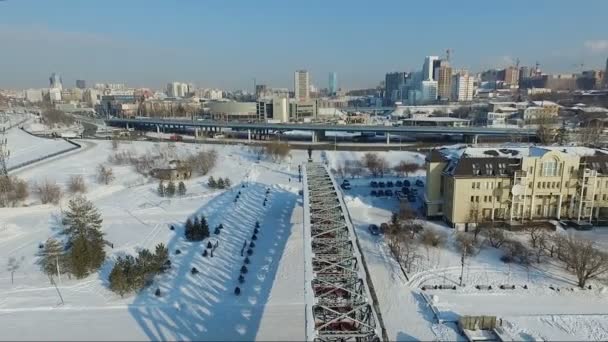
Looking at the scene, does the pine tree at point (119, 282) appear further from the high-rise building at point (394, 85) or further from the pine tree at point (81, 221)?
the high-rise building at point (394, 85)

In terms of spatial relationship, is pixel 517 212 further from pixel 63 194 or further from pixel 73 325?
pixel 63 194

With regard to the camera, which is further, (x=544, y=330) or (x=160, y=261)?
(x=160, y=261)

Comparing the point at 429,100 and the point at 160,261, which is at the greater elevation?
the point at 429,100

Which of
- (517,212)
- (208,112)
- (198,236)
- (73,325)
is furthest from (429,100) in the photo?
(73,325)

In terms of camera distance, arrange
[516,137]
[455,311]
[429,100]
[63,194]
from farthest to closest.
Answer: [429,100], [516,137], [63,194], [455,311]

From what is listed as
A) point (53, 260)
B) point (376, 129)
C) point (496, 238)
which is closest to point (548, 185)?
point (496, 238)

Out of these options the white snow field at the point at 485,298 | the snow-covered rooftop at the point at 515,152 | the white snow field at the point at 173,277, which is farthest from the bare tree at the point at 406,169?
the white snow field at the point at 485,298

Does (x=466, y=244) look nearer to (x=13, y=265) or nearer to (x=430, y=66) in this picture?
(x=13, y=265)

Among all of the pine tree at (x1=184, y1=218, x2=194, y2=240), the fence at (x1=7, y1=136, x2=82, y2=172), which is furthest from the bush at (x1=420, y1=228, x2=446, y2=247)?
the fence at (x1=7, y1=136, x2=82, y2=172)
